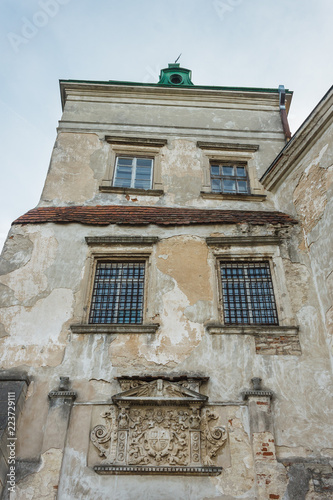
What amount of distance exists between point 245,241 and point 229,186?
2235 millimetres

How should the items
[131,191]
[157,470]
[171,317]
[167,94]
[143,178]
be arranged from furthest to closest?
[167,94], [143,178], [131,191], [171,317], [157,470]

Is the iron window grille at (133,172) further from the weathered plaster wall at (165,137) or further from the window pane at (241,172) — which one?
the window pane at (241,172)

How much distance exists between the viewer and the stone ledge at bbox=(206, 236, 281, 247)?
8.80 meters

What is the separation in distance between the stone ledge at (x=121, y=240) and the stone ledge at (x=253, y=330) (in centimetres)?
221

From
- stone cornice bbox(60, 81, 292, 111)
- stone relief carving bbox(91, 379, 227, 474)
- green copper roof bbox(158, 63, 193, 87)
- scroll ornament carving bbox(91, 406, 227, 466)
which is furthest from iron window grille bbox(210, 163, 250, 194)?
scroll ornament carving bbox(91, 406, 227, 466)

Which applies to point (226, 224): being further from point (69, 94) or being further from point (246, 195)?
point (69, 94)

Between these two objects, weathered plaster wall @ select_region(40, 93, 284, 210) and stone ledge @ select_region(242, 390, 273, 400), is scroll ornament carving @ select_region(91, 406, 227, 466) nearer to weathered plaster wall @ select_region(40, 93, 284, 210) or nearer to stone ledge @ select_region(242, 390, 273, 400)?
stone ledge @ select_region(242, 390, 273, 400)

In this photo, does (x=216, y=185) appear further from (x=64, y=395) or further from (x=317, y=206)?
(x=64, y=395)

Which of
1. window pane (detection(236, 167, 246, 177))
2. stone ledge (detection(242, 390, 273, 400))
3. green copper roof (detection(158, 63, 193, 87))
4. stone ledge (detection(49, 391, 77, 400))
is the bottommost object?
stone ledge (detection(49, 391, 77, 400))

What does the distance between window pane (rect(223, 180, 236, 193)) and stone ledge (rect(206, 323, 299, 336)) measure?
393 centimetres

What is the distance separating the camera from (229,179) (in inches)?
422

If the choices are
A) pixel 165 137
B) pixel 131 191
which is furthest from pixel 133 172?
pixel 165 137

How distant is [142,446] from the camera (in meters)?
→ 6.52

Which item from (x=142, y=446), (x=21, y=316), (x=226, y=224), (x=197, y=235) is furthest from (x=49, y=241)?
(x=142, y=446)
